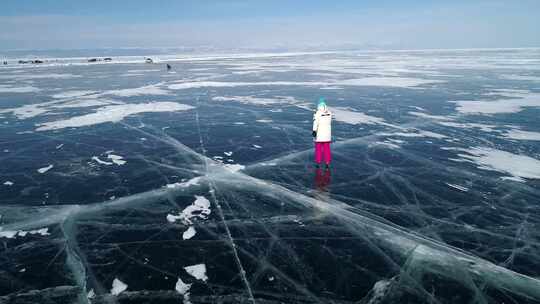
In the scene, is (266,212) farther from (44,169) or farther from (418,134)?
(418,134)

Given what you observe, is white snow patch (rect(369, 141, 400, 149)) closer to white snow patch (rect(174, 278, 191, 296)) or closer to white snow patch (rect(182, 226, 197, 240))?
white snow patch (rect(182, 226, 197, 240))

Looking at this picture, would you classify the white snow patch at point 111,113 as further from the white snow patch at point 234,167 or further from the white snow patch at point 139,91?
the white snow patch at point 234,167

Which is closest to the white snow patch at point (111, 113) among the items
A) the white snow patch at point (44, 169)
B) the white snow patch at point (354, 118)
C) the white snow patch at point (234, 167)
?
the white snow patch at point (44, 169)

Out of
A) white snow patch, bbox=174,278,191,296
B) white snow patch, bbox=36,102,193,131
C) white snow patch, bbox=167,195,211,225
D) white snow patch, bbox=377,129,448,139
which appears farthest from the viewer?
white snow patch, bbox=36,102,193,131

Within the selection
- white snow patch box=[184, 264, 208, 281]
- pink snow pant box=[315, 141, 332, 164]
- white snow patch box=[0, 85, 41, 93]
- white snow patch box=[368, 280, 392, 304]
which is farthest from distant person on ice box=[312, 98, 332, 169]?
white snow patch box=[0, 85, 41, 93]

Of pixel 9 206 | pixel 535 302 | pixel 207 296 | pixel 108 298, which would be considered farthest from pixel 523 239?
pixel 9 206

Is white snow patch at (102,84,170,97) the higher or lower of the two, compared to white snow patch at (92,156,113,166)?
higher

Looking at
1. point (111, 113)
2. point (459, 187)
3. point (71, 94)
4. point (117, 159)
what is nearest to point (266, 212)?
point (459, 187)
